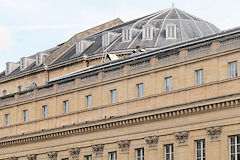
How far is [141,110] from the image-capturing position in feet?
229

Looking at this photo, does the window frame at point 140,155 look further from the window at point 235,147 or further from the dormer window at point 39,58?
the dormer window at point 39,58

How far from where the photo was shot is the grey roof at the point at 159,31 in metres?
105

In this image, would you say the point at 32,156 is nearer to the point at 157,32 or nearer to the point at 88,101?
the point at 88,101

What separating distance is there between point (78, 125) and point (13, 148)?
38.0ft

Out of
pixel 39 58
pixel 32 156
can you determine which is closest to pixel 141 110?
pixel 32 156

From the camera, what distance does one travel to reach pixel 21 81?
12150 centimetres

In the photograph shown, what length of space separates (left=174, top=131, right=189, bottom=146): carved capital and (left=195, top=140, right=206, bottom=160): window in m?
1.00

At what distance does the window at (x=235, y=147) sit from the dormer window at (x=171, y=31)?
4483 cm

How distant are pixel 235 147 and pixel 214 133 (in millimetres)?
2124

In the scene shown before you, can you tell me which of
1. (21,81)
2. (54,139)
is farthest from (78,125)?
(21,81)

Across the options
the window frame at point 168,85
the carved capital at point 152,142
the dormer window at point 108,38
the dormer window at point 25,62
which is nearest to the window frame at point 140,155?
the carved capital at point 152,142

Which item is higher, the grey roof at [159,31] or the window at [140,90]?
the grey roof at [159,31]

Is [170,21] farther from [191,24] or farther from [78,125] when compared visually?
[78,125]

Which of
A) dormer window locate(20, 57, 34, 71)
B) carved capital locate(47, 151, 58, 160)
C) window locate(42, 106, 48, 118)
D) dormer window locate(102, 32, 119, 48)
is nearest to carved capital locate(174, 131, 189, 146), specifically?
carved capital locate(47, 151, 58, 160)
